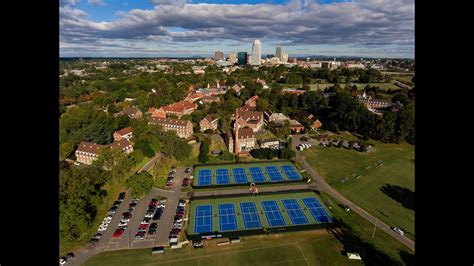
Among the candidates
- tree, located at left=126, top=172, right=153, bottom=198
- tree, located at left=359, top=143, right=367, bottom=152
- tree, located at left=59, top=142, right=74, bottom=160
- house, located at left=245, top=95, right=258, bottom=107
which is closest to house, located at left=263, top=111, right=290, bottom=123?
house, located at left=245, top=95, right=258, bottom=107

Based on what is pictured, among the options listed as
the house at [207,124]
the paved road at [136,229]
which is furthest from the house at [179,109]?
the paved road at [136,229]

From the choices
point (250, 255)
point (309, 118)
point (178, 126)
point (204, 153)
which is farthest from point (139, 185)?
point (309, 118)

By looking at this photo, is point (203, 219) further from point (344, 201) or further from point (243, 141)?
point (243, 141)

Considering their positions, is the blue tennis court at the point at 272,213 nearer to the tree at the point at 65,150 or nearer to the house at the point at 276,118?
the house at the point at 276,118
